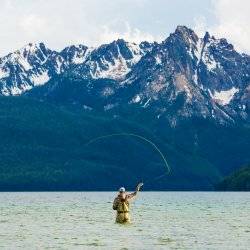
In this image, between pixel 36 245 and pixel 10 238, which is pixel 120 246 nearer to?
pixel 36 245

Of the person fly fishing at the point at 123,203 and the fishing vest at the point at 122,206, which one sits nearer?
the person fly fishing at the point at 123,203

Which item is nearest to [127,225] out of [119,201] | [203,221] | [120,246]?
[119,201]

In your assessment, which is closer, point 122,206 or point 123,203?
point 123,203

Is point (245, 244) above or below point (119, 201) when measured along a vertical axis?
below

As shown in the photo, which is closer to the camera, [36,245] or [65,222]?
[36,245]

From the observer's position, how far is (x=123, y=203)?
89.1 m

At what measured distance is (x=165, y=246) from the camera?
71.6 m

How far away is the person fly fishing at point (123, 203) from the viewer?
8781 cm

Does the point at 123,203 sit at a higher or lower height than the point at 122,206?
higher

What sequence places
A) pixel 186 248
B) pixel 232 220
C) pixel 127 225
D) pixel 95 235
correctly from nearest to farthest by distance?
pixel 186 248 < pixel 95 235 < pixel 127 225 < pixel 232 220

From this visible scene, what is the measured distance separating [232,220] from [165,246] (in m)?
45.5

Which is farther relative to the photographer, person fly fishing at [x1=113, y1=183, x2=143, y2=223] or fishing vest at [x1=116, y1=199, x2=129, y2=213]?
fishing vest at [x1=116, y1=199, x2=129, y2=213]

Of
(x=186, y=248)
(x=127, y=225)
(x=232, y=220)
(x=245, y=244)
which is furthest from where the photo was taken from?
(x=232, y=220)

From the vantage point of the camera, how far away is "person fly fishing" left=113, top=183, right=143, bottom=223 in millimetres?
87812
